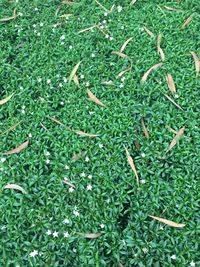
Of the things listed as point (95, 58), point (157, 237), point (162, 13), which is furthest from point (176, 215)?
point (162, 13)

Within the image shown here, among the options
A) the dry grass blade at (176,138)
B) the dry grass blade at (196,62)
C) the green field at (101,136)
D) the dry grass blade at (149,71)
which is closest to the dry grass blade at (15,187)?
the green field at (101,136)

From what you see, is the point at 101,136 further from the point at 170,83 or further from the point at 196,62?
the point at 196,62

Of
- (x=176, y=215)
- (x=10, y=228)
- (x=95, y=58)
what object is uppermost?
(x=95, y=58)

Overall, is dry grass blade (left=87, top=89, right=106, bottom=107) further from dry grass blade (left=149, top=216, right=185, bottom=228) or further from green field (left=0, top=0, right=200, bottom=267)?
dry grass blade (left=149, top=216, right=185, bottom=228)

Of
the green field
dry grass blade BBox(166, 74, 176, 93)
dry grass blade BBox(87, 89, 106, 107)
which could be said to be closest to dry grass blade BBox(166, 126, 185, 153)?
the green field

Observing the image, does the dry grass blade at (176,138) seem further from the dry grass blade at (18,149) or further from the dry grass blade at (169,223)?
the dry grass blade at (18,149)

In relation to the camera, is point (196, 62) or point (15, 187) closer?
point (15, 187)

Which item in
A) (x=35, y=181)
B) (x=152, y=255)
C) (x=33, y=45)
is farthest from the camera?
(x=33, y=45)

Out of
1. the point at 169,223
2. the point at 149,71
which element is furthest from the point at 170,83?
the point at 169,223

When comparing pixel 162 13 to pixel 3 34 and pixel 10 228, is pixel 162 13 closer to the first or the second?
→ pixel 3 34
